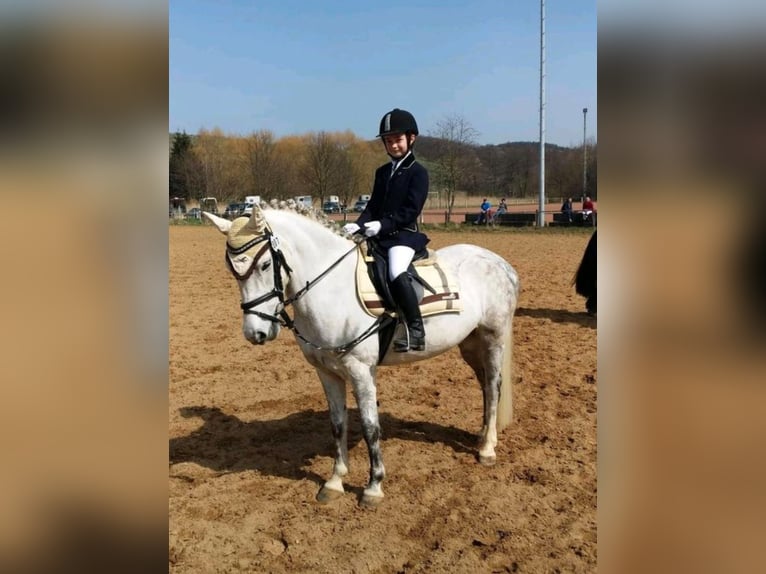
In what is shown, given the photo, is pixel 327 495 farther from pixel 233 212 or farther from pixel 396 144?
pixel 233 212

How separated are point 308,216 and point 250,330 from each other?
99cm

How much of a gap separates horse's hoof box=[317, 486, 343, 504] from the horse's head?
4.13ft

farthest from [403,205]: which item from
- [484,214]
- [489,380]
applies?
[484,214]

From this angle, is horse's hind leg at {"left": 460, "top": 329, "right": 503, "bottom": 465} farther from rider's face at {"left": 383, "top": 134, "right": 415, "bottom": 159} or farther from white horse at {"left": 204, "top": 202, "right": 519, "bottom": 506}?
rider's face at {"left": 383, "top": 134, "right": 415, "bottom": 159}

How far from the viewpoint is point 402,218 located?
3623 mm

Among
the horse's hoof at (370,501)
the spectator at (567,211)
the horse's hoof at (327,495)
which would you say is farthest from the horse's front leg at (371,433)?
the spectator at (567,211)

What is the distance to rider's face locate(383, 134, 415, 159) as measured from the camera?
11.9ft

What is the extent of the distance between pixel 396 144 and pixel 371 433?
203 cm

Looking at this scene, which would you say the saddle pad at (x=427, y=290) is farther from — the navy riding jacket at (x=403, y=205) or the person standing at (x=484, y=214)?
the person standing at (x=484, y=214)

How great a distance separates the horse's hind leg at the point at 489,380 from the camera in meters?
4.27

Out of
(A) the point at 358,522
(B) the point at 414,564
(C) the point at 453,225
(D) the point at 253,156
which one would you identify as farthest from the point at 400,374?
(D) the point at 253,156

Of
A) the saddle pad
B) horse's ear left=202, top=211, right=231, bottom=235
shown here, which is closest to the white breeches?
the saddle pad

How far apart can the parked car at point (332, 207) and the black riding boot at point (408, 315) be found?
3547 cm
